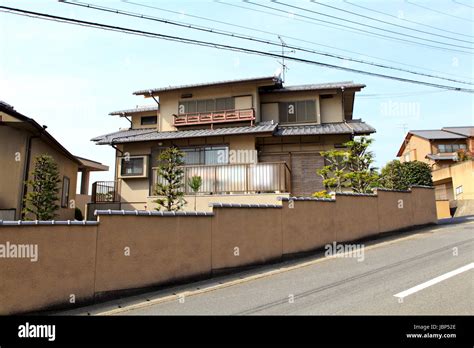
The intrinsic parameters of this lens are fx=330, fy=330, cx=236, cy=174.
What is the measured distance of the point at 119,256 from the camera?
6.52 meters

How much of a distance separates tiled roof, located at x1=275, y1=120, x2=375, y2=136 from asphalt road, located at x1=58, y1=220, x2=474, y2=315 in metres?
6.53

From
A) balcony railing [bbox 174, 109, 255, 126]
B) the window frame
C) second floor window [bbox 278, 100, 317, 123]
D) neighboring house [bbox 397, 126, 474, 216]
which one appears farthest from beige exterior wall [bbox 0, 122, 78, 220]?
neighboring house [bbox 397, 126, 474, 216]

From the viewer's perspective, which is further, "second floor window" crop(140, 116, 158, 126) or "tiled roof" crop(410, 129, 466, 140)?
"tiled roof" crop(410, 129, 466, 140)

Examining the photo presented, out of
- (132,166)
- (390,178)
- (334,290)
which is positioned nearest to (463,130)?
(390,178)

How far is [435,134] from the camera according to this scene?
3944cm

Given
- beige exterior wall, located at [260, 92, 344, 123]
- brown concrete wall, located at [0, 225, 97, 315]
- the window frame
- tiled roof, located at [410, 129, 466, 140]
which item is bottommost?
brown concrete wall, located at [0, 225, 97, 315]

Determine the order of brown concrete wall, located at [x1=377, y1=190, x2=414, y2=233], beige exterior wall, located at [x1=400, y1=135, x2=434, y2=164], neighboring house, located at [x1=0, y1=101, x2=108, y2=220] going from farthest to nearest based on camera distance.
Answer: beige exterior wall, located at [x1=400, y1=135, x2=434, y2=164], brown concrete wall, located at [x1=377, y1=190, x2=414, y2=233], neighboring house, located at [x1=0, y1=101, x2=108, y2=220]

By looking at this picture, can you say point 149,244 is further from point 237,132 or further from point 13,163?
point 237,132

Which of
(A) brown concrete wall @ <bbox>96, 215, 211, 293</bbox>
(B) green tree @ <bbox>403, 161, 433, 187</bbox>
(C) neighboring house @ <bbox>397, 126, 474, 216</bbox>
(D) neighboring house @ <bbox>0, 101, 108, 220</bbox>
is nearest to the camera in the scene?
(A) brown concrete wall @ <bbox>96, 215, 211, 293</bbox>

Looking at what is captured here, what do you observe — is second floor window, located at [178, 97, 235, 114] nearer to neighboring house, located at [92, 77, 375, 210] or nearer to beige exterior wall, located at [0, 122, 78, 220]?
neighboring house, located at [92, 77, 375, 210]

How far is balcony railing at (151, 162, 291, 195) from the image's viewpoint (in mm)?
12508

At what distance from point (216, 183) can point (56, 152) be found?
7533mm
